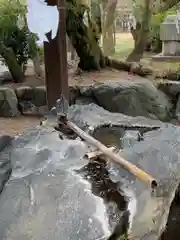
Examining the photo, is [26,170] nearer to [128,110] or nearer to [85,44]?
[128,110]

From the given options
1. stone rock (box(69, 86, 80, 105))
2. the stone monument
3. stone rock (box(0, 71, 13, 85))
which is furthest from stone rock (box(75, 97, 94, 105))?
the stone monument

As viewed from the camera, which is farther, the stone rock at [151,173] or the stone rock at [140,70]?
the stone rock at [140,70]

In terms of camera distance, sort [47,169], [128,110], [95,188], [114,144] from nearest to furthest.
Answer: [95,188]
[47,169]
[114,144]
[128,110]

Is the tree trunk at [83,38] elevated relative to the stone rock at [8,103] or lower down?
elevated

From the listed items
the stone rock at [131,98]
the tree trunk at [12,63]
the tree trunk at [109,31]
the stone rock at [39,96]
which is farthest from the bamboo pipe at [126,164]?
the tree trunk at [109,31]

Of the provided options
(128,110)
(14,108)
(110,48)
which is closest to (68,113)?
(128,110)

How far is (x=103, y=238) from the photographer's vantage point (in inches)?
58.2

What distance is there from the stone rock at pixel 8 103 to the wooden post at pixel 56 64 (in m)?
1.46

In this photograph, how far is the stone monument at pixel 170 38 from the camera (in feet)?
18.7

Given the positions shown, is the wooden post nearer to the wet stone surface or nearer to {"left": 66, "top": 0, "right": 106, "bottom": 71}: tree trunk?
the wet stone surface

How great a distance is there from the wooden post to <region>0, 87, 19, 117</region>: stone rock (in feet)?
4.80

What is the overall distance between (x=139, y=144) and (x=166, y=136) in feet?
0.88

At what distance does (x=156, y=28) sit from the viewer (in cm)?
681

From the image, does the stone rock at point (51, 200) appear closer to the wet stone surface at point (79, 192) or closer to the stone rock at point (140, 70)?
the wet stone surface at point (79, 192)
